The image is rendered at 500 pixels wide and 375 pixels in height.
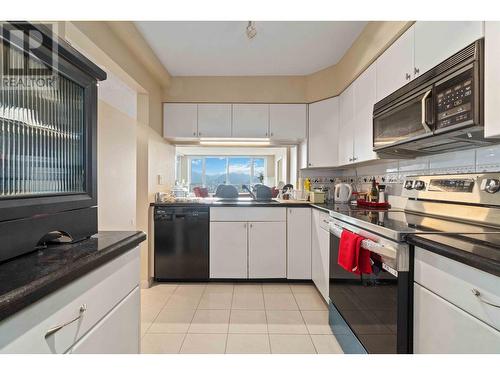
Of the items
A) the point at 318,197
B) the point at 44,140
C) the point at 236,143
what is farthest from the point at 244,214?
the point at 44,140

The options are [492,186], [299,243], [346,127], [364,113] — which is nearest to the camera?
[492,186]

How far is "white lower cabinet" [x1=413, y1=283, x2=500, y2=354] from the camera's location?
30.3 inches

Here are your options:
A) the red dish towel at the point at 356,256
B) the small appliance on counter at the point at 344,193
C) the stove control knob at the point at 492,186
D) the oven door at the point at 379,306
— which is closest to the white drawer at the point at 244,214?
the small appliance on counter at the point at 344,193

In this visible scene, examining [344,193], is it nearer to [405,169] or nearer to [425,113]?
[405,169]

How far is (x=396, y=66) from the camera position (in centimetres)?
177

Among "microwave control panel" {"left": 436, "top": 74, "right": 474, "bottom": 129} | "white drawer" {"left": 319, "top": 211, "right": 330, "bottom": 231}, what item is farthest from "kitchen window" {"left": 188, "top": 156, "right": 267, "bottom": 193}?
"microwave control panel" {"left": 436, "top": 74, "right": 474, "bottom": 129}

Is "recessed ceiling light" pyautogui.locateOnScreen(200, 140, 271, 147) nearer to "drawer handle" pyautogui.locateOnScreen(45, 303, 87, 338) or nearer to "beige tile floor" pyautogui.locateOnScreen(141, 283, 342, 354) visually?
"beige tile floor" pyautogui.locateOnScreen(141, 283, 342, 354)

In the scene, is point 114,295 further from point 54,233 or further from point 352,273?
point 352,273

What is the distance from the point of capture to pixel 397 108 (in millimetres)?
1673

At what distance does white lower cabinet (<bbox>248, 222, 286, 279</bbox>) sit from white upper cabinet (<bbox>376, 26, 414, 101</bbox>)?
5.17ft

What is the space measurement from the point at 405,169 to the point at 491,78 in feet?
3.71

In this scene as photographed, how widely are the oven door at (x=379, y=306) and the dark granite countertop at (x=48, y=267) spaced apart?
3.80ft
